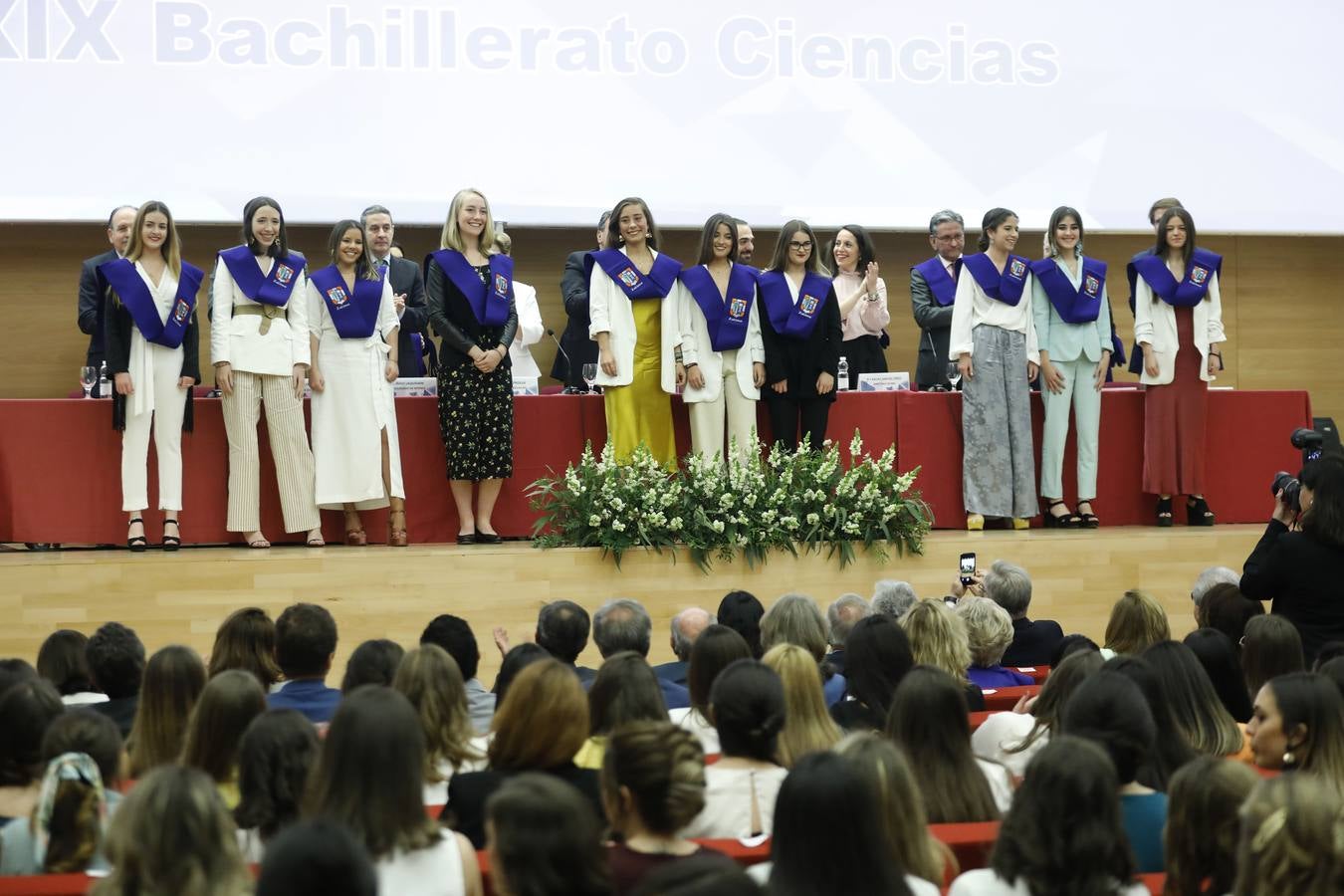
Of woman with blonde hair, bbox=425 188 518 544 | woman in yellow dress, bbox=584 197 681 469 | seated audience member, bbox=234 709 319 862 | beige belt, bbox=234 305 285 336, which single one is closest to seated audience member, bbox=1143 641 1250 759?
seated audience member, bbox=234 709 319 862

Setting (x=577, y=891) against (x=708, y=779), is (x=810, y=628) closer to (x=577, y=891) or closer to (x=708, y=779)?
(x=708, y=779)

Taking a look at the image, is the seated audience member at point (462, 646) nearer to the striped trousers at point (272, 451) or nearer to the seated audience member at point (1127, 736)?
the seated audience member at point (1127, 736)

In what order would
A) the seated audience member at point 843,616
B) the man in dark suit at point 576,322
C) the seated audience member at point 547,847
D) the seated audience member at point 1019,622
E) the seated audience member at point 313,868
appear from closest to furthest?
1. the seated audience member at point 313,868
2. the seated audience member at point 547,847
3. the seated audience member at point 843,616
4. the seated audience member at point 1019,622
5. the man in dark suit at point 576,322

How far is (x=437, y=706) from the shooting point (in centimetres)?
336

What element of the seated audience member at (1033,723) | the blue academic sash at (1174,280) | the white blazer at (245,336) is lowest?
the seated audience member at (1033,723)

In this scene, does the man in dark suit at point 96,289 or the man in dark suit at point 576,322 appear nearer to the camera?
the man in dark suit at point 96,289

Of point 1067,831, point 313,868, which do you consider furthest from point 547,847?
point 1067,831

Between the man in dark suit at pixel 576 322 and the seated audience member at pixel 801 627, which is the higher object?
the man in dark suit at pixel 576 322

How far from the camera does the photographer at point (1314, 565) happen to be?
469 centimetres

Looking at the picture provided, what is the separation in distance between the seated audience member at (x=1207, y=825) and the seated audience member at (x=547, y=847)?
3.15 ft

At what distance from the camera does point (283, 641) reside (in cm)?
406

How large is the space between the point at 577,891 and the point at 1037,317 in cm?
609

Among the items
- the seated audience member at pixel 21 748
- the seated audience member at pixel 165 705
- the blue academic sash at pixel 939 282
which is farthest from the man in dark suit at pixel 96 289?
the seated audience member at pixel 21 748

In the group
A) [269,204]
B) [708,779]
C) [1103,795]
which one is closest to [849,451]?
[269,204]
